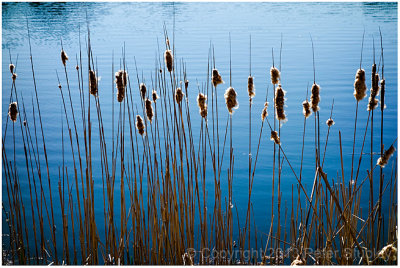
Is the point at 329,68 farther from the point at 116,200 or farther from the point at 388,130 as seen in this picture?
the point at 116,200

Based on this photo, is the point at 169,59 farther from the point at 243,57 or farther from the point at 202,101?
the point at 243,57

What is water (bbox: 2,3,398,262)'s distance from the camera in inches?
175

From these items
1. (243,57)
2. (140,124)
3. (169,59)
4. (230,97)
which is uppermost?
(169,59)

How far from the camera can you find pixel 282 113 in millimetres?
1706

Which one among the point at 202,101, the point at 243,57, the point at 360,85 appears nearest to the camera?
the point at 360,85

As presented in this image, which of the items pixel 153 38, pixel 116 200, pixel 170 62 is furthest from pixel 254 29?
pixel 170 62

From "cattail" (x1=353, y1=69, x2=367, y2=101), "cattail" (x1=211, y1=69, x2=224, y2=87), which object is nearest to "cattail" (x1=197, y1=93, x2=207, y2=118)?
"cattail" (x1=211, y1=69, x2=224, y2=87)

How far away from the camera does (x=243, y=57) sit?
22.4 ft

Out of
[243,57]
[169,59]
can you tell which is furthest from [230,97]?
[243,57]

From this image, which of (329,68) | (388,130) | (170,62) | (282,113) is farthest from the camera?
(329,68)

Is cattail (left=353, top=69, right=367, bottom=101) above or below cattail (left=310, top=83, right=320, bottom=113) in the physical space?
above

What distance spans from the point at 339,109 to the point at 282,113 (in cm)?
357

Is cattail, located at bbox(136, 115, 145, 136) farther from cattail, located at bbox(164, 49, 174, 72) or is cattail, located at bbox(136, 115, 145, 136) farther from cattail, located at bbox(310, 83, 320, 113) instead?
cattail, located at bbox(310, 83, 320, 113)

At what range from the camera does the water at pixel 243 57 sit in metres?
4.45
